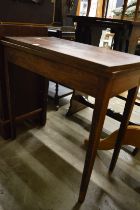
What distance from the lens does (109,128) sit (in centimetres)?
186

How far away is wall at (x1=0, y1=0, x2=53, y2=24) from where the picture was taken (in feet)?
4.02

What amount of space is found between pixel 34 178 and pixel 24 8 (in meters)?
1.14

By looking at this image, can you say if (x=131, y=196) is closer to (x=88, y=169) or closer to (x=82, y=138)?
(x=88, y=169)

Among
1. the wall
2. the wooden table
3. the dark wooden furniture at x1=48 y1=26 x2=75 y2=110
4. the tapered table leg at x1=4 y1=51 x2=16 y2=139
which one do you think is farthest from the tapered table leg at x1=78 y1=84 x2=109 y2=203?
the dark wooden furniture at x1=48 y1=26 x2=75 y2=110

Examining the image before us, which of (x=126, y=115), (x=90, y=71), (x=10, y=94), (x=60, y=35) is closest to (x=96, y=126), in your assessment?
(x=90, y=71)

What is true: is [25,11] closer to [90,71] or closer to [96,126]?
[90,71]

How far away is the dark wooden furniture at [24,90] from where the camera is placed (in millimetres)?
1296

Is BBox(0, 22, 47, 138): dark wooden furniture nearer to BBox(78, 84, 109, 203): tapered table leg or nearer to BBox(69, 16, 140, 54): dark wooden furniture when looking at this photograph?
BBox(69, 16, 140, 54): dark wooden furniture

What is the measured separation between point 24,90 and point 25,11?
0.58 meters

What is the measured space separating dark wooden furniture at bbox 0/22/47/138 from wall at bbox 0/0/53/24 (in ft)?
0.13

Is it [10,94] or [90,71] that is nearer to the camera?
A: [90,71]

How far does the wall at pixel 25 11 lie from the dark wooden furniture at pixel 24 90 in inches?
1.6

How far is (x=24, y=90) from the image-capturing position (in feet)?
5.11

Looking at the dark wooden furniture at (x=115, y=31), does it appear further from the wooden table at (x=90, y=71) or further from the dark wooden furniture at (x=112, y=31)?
the wooden table at (x=90, y=71)
